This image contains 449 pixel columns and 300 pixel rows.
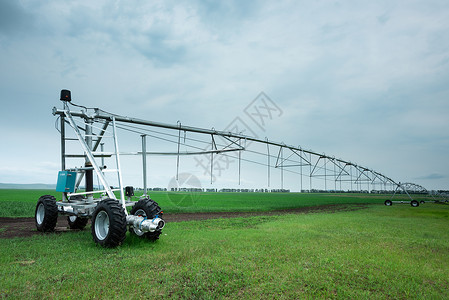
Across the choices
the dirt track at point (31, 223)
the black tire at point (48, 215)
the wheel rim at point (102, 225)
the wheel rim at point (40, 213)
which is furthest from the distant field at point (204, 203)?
the wheel rim at point (102, 225)

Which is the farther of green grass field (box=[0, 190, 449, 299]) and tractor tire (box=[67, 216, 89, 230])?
tractor tire (box=[67, 216, 89, 230])

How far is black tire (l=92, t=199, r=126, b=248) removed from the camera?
28.1ft

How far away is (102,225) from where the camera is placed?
31.3 feet

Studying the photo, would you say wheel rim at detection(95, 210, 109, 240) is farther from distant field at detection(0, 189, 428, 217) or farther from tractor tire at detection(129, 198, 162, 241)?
distant field at detection(0, 189, 428, 217)

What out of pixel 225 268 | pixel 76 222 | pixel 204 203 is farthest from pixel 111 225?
pixel 204 203

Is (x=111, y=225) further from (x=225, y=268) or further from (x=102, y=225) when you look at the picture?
(x=225, y=268)

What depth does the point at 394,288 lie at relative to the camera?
19.4ft

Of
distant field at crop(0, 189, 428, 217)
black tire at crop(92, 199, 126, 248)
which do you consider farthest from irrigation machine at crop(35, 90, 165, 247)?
distant field at crop(0, 189, 428, 217)

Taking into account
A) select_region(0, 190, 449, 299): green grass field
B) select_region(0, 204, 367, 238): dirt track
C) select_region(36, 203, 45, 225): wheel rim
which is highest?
select_region(36, 203, 45, 225): wheel rim

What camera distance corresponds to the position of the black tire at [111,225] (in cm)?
858

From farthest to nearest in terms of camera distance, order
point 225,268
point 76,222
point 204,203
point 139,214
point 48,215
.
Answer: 1. point 204,203
2. point 76,222
3. point 48,215
4. point 139,214
5. point 225,268

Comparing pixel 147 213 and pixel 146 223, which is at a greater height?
pixel 147 213

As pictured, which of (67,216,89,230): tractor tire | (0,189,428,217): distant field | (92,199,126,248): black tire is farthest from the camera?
(0,189,428,217): distant field

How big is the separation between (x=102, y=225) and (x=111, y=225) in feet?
A: 4.03
